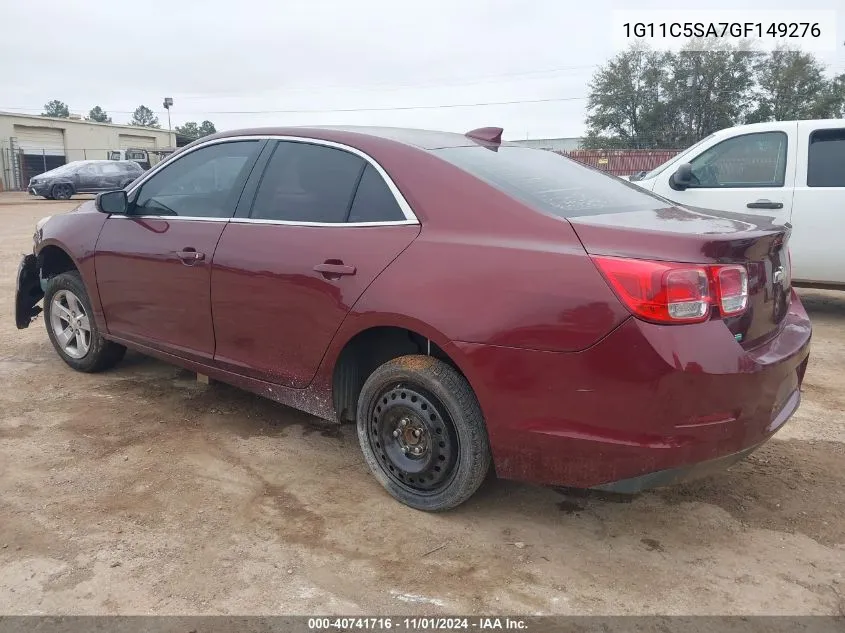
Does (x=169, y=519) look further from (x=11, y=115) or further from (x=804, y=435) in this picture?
(x=11, y=115)

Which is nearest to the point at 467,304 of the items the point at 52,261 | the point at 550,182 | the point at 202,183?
the point at 550,182

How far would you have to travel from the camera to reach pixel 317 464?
353 cm

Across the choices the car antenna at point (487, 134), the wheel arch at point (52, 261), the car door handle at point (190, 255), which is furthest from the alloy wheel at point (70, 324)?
the car antenna at point (487, 134)

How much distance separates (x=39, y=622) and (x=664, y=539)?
7.40 ft

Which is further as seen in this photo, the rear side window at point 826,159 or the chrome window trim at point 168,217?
the rear side window at point 826,159

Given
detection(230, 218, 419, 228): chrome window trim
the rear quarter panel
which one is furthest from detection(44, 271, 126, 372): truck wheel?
the rear quarter panel

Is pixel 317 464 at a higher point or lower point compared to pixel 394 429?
lower

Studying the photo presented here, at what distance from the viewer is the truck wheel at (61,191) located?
85.3 ft

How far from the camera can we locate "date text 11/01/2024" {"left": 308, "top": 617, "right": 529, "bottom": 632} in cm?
230

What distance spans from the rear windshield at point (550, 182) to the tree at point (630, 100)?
40903mm

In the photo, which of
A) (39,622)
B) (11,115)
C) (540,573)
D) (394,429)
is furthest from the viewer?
(11,115)

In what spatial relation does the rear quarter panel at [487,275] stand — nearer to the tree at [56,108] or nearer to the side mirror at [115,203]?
the side mirror at [115,203]

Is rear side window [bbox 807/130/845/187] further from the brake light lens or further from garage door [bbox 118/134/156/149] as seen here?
garage door [bbox 118/134/156/149]

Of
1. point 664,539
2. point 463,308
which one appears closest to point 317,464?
point 463,308
